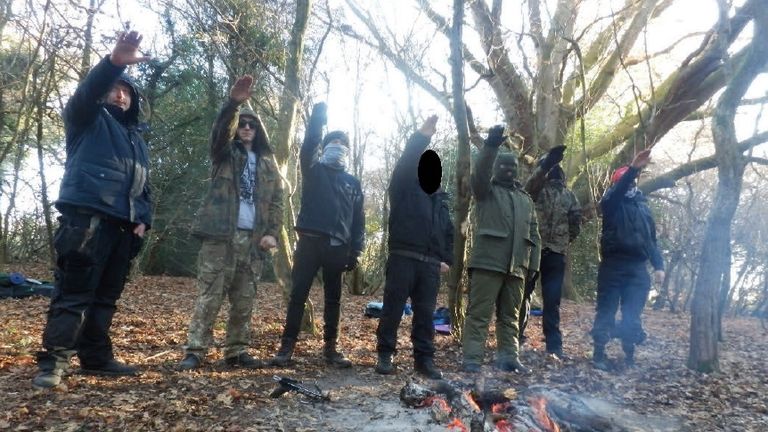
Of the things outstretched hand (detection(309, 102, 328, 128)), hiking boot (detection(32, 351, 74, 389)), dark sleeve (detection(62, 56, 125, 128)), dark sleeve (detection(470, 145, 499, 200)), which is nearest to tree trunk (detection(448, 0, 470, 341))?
dark sleeve (detection(470, 145, 499, 200))

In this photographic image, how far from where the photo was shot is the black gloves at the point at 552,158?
18.2ft

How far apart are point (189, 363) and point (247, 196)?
1469 millimetres

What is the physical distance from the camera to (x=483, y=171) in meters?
4.88

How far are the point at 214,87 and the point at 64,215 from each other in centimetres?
1265

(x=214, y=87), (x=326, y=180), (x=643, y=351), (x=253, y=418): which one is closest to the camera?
(x=253, y=418)

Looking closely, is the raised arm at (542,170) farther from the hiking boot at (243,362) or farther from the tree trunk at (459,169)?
the hiking boot at (243,362)

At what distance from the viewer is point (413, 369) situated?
500 centimetres

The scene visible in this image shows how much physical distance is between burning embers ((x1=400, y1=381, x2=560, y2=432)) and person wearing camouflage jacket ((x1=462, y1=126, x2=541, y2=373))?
1.15 metres

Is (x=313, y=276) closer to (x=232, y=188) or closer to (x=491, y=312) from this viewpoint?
(x=232, y=188)

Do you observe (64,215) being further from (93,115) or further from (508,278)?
(508,278)

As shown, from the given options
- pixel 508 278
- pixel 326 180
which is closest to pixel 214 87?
pixel 326 180

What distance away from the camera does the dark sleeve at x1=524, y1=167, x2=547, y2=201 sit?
19.2ft

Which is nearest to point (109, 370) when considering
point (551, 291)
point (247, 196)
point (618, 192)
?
point (247, 196)

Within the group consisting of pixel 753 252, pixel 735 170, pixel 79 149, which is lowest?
pixel 79 149
